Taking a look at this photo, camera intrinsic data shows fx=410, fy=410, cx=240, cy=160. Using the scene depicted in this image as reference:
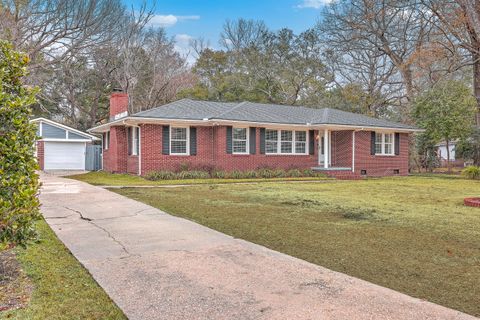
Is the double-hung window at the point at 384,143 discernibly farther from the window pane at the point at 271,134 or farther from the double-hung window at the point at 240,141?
the double-hung window at the point at 240,141

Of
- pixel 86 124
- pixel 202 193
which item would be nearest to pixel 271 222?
pixel 202 193

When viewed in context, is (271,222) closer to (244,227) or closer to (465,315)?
(244,227)

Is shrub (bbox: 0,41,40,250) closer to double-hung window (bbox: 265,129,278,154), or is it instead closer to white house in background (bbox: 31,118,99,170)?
double-hung window (bbox: 265,129,278,154)

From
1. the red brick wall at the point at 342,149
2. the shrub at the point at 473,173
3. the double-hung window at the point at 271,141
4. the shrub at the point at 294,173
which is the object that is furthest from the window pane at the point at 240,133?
the shrub at the point at 473,173

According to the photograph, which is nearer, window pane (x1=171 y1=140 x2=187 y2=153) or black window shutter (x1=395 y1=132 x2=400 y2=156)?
window pane (x1=171 y1=140 x2=187 y2=153)

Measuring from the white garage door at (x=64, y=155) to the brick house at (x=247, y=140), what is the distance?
330 cm

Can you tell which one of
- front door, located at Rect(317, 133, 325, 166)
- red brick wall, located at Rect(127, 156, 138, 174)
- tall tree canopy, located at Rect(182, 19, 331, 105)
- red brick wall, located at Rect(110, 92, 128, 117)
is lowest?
red brick wall, located at Rect(127, 156, 138, 174)

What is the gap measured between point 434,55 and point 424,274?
21.7 metres

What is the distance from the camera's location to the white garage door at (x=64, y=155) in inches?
1007

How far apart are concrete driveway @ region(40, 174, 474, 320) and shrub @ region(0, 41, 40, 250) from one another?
0.88 m

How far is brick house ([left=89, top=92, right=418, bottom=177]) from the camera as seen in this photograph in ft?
59.8

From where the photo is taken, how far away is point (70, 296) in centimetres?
354

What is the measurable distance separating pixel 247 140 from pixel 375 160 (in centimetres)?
768

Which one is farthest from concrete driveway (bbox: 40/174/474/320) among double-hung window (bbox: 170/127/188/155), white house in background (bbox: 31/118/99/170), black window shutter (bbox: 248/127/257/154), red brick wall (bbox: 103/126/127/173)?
A: white house in background (bbox: 31/118/99/170)
